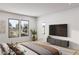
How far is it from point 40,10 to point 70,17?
0.45m

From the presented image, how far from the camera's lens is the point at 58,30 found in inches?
55.1

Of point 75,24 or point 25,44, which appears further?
point 25,44

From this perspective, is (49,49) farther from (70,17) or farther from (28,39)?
(70,17)

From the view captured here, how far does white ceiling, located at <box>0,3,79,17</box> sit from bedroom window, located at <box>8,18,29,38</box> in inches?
5.8

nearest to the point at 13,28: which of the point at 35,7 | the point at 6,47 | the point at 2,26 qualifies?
the point at 2,26

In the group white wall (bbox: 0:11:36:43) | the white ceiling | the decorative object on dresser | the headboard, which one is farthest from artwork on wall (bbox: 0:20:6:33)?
the headboard

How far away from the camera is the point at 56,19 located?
1.40 meters

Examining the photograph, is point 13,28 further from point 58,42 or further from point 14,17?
point 58,42

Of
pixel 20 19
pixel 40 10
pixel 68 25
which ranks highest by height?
pixel 40 10

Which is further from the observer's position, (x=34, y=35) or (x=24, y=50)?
(x=34, y=35)

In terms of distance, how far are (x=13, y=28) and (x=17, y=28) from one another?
0.20 ft

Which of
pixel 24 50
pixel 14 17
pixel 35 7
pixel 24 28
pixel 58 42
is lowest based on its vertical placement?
pixel 24 50

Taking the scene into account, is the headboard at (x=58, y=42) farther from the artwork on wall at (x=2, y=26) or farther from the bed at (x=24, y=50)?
the artwork on wall at (x=2, y=26)

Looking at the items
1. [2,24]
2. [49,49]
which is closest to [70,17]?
[49,49]
